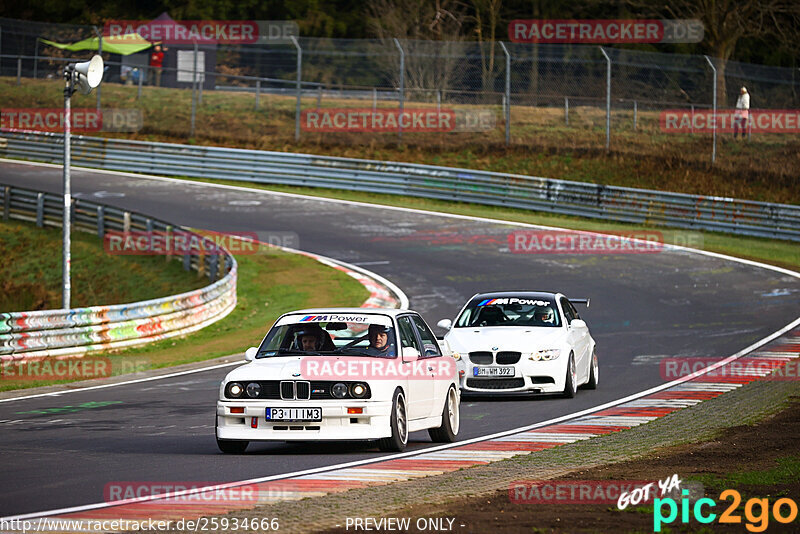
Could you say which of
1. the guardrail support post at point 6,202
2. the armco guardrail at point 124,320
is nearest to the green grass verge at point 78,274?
the armco guardrail at point 124,320

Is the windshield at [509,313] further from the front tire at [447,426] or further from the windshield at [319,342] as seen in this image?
the windshield at [319,342]

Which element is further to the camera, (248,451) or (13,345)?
(13,345)

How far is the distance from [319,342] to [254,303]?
47.1 feet

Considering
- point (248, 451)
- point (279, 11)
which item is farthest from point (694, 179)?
point (279, 11)

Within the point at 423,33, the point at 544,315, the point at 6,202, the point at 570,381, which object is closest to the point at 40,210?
the point at 6,202

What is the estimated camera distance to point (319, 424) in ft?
33.0

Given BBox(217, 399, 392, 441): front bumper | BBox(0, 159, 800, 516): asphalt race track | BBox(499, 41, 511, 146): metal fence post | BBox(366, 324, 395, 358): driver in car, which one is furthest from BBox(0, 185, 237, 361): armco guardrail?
BBox(499, 41, 511, 146): metal fence post

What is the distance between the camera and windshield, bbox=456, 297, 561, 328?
1593 cm

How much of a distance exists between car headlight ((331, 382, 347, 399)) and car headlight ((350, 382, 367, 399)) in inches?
2.4

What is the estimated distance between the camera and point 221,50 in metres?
47.3

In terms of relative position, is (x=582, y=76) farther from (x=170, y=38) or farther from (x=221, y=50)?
(x=170, y=38)

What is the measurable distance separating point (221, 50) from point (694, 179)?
2015cm

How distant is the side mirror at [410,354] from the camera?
11.0m

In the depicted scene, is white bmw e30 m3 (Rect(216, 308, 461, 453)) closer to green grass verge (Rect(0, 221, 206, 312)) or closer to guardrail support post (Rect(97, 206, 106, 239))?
green grass verge (Rect(0, 221, 206, 312))
